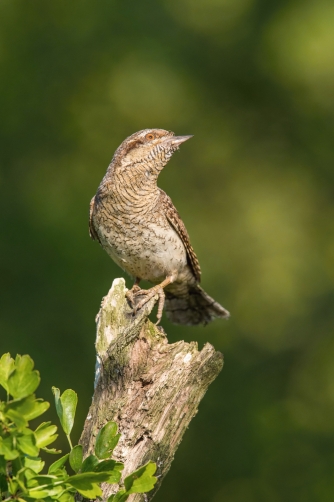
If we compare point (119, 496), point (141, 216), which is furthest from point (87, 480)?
point (141, 216)

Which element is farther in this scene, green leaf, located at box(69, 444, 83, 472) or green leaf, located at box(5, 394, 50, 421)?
green leaf, located at box(69, 444, 83, 472)

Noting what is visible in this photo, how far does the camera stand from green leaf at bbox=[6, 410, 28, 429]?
6.00 feet

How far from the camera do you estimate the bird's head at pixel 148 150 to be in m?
4.71

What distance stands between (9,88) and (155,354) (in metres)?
6.87

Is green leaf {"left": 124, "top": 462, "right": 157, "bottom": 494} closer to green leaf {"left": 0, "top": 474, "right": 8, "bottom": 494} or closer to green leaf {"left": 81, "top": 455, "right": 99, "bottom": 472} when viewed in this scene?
green leaf {"left": 81, "top": 455, "right": 99, "bottom": 472}

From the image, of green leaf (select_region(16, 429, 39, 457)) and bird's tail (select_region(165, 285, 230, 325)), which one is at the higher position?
green leaf (select_region(16, 429, 39, 457))

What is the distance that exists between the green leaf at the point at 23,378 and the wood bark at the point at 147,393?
97 cm

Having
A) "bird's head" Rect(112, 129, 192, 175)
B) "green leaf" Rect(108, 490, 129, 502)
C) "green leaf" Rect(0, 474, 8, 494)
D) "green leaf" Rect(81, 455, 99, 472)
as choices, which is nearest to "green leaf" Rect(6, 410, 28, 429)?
"green leaf" Rect(0, 474, 8, 494)

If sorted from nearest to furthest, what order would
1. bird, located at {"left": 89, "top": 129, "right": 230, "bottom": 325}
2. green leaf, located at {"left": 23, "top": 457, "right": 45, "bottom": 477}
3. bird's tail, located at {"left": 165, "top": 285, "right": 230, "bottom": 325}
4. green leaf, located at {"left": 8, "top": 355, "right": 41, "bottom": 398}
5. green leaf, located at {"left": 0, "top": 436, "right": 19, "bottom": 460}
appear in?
green leaf, located at {"left": 8, "top": 355, "right": 41, "bottom": 398} → green leaf, located at {"left": 0, "top": 436, "right": 19, "bottom": 460} → green leaf, located at {"left": 23, "top": 457, "right": 45, "bottom": 477} → bird, located at {"left": 89, "top": 129, "right": 230, "bottom": 325} → bird's tail, located at {"left": 165, "top": 285, "right": 230, "bottom": 325}

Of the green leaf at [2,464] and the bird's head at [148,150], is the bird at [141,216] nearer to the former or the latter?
the bird's head at [148,150]

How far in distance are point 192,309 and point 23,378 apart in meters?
4.07

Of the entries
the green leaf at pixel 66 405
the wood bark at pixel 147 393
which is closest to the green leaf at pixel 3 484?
the green leaf at pixel 66 405

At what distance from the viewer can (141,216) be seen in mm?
4633

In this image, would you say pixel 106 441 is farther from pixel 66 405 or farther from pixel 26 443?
pixel 26 443
